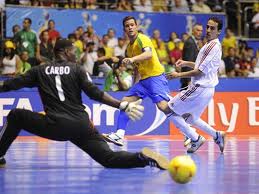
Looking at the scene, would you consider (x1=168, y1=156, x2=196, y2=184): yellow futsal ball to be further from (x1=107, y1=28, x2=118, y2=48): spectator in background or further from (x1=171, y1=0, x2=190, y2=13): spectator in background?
(x1=171, y1=0, x2=190, y2=13): spectator in background

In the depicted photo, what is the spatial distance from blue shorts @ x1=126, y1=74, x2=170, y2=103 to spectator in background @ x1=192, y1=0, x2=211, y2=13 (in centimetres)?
1245

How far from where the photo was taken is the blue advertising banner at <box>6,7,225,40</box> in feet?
71.5

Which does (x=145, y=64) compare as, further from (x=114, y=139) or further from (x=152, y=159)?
(x=152, y=159)

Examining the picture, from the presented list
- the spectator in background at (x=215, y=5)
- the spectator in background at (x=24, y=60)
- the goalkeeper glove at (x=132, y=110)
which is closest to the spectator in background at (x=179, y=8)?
the spectator in background at (x=215, y=5)

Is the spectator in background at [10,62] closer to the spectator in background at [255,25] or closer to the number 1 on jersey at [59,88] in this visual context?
the number 1 on jersey at [59,88]

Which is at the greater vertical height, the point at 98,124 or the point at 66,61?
the point at 66,61

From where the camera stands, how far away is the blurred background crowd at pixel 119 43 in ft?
63.7

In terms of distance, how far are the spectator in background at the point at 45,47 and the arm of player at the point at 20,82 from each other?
32.6ft


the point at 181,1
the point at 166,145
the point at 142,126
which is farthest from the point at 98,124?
the point at 181,1

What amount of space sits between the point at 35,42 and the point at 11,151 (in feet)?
25.3

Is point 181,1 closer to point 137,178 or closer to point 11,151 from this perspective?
point 11,151

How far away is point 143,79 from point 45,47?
24.4 ft

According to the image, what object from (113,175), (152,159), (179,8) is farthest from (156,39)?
(113,175)

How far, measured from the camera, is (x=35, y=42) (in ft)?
66.6
